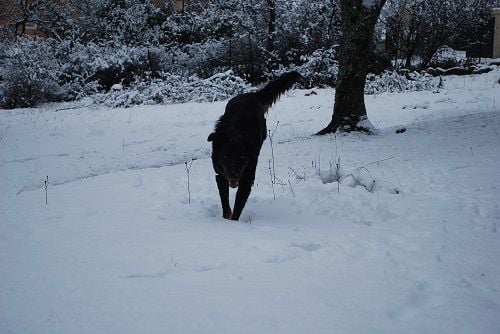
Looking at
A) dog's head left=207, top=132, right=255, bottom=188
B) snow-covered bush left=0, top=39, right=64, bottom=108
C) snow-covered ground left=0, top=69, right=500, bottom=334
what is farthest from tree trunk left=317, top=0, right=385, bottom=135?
snow-covered bush left=0, top=39, right=64, bottom=108

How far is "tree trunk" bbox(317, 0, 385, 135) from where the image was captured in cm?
666

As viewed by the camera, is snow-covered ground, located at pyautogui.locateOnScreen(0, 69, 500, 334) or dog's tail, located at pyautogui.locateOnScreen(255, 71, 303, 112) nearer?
snow-covered ground, located at pyautogui.locateOnScreen(0, 69, 500, 334)

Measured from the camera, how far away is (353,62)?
6.83 m

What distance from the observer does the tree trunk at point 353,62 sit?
6.66 meters

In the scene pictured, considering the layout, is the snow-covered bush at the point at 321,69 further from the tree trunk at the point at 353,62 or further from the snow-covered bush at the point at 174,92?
the tree trunk at the point at 353,62

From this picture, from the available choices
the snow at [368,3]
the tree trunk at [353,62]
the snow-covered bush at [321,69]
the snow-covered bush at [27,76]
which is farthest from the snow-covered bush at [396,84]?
the snow-covered bush at [27,76]

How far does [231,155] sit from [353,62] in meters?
4.13

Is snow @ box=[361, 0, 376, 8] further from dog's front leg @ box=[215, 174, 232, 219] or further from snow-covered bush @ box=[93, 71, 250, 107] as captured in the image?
snow-covered bush @ box=[93, 71, 250, 107]

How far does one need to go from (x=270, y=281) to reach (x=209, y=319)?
1.62 ft

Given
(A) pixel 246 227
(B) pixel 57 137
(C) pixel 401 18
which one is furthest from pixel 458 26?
(A) pixel 246 227

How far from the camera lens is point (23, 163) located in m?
6.58

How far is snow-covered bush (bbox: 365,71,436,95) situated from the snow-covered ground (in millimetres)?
8897

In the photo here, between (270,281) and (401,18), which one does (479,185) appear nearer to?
(270,281)

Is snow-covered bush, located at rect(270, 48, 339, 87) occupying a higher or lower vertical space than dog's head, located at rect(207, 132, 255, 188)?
higher
